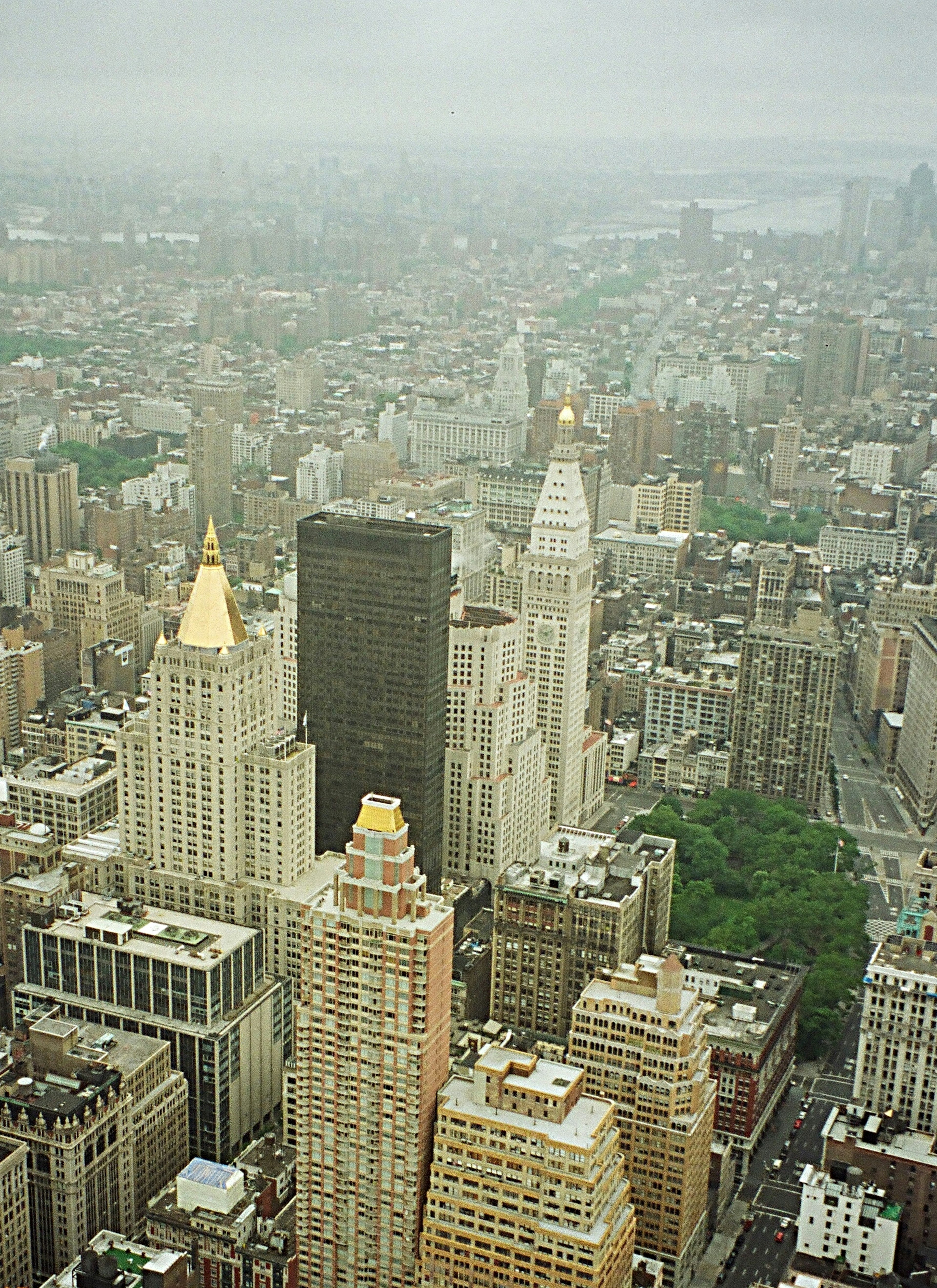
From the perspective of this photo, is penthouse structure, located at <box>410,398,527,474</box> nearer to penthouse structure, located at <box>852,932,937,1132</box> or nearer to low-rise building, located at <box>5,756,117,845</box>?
low-rise building, located at <box>5,756,117,845</box>

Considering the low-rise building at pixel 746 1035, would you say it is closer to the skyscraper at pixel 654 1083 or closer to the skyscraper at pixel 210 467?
the skyscraper at pixel 654 1083

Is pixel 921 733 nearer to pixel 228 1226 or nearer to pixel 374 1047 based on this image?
Answer: pixel 374 1047

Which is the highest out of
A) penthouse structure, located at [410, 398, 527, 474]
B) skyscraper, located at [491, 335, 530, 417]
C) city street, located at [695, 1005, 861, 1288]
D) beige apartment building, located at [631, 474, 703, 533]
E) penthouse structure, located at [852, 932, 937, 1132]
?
skyscraper, located at [491, 335, 530, 417]

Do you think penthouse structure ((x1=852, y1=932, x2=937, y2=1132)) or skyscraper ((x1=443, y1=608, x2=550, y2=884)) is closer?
penthouse structure ((x1=852, y1=932, x2=937, y2=1132))

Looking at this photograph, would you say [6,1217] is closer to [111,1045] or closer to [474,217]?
[111,1045]

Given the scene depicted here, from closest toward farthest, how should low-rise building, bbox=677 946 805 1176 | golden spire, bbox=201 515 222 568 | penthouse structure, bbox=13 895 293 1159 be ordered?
penthouse structure, bbox=13 895 293 1159 → low-rise building, bbox=677 946 805 1176 → golden spire, bbox=201 515 222 568

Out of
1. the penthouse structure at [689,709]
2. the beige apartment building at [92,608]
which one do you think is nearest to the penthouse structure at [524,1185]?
the penthouse structure at [689,709]

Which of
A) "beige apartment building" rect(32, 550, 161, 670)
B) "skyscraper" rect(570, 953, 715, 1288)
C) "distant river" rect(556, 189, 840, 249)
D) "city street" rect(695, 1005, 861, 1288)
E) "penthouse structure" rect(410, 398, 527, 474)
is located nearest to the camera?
"skyscraper" rect(570, 953, 715, 1288)

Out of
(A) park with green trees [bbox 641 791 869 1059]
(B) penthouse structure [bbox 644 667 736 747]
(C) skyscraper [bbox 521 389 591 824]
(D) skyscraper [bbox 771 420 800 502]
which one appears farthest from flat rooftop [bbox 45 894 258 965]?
(D) skyscraper [bbox 771 420 800 502]
